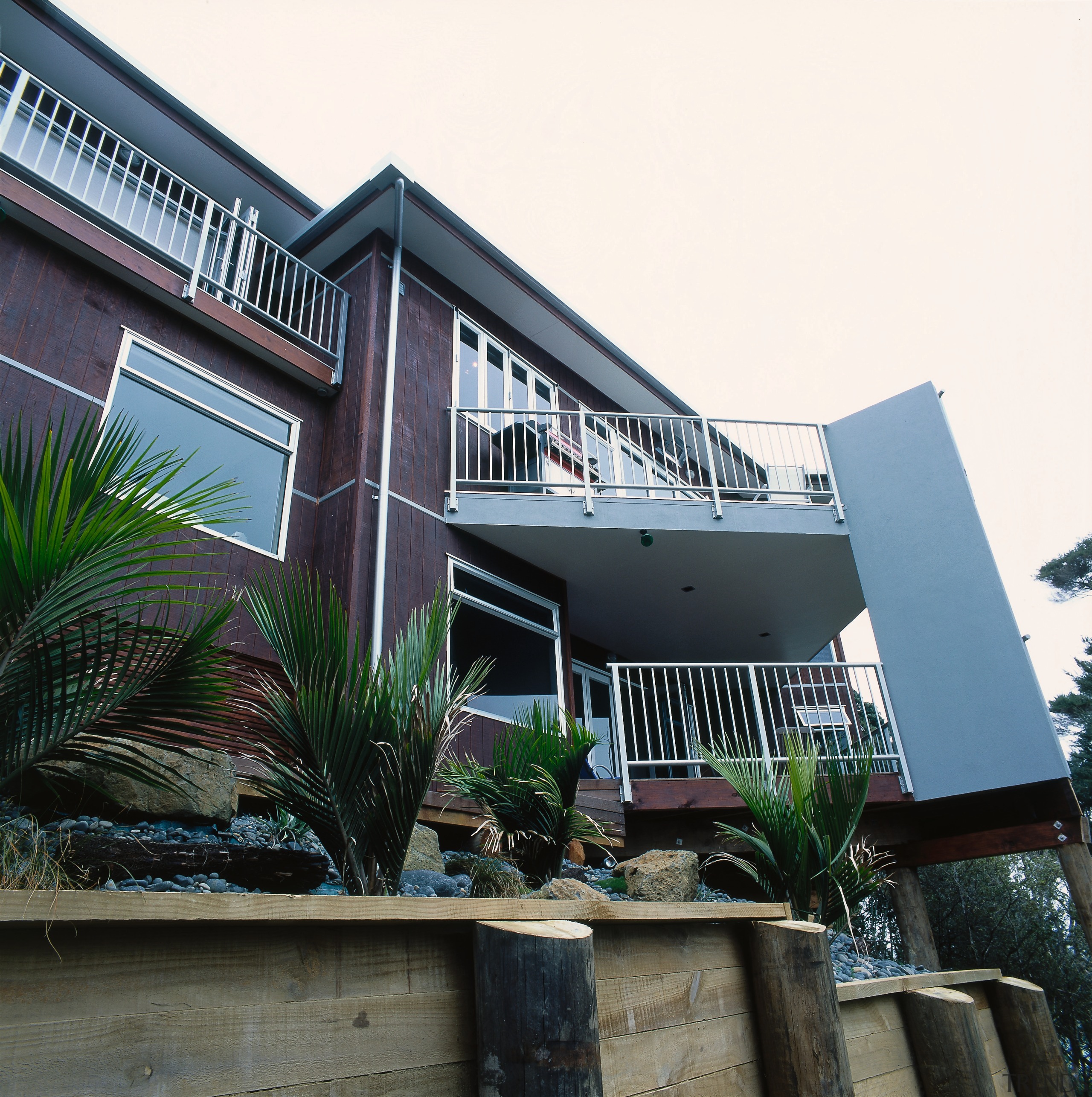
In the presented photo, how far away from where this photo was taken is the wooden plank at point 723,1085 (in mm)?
1863

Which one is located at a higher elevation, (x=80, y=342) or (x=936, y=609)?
(x=80, y=342)

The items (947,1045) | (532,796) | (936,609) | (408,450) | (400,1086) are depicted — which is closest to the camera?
(400,1086)

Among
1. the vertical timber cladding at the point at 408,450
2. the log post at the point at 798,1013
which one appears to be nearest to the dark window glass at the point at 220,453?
the vertical timber cladding at the point at 408,450

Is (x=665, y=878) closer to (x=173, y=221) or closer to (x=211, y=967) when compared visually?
(x=211, y=967)

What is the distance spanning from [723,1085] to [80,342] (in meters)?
6.22

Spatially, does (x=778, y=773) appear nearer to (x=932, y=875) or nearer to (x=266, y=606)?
(x=266, y=606)

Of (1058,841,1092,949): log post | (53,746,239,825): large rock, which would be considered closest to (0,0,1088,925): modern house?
(1058,841,1092,949): log post

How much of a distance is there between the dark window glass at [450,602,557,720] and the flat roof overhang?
820mm

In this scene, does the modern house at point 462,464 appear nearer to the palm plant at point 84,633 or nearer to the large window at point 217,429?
the large window at point 217,429

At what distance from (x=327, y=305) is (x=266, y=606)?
263 inches

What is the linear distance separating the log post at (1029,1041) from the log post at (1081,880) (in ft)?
8.79

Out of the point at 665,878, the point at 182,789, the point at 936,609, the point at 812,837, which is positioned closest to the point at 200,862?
the point at 182,789

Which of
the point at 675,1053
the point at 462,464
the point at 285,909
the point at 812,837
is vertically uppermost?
the point at 462,464

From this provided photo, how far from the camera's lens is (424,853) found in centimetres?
422
